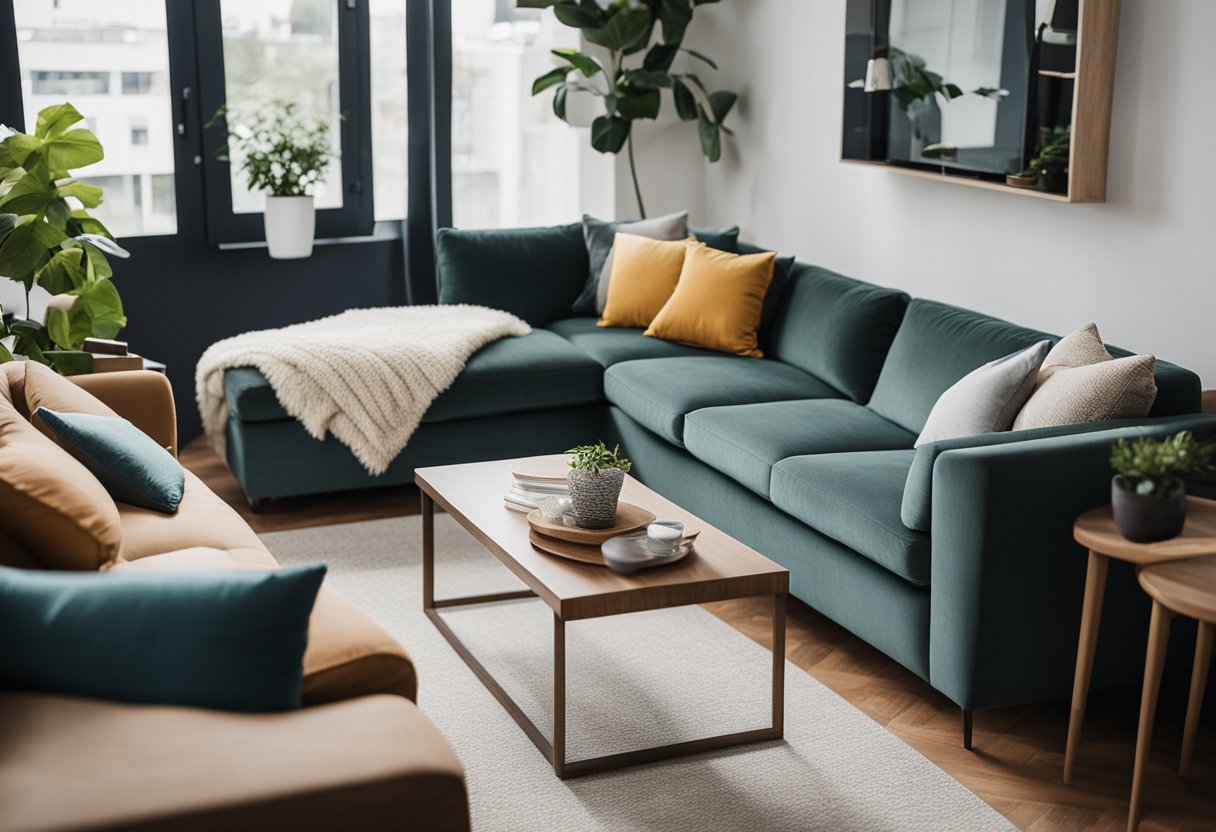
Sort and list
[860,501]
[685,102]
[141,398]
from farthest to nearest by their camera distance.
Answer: [685,102] < [141,398] < [860,501]

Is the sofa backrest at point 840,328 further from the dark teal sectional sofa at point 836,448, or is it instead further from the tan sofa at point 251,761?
the tan sofa at point 251,761

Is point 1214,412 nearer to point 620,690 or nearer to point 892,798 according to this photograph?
point 892,798

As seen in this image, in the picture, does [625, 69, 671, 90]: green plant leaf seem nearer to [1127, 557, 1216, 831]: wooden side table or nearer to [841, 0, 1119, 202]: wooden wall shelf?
[841, 0, 1119, 202]: wooden wall shelf

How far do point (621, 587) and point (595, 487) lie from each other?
32 centimetres

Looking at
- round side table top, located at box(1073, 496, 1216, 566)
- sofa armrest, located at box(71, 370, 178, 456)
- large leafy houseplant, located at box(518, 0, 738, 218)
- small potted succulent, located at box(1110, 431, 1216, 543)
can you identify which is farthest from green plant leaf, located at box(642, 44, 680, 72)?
small potted succulent, located at box(1110, 431, 1216, 543)

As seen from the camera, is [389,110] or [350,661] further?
[389,110]

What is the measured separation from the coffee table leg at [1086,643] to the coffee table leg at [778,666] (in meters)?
0.62

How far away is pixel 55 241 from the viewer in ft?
13.5

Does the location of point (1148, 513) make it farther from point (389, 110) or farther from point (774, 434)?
point (389, 110)

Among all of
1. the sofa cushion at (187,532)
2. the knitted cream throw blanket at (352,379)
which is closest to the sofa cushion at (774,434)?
the knitted cream throw blanket at (352,379)

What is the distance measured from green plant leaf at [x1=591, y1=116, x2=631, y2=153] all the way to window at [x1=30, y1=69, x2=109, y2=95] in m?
2.00

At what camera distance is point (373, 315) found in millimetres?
→ 5301

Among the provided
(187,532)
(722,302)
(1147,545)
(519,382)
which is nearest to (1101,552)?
→ (1147,545)

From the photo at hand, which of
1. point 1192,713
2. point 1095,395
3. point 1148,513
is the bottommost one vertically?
point 1192,713
